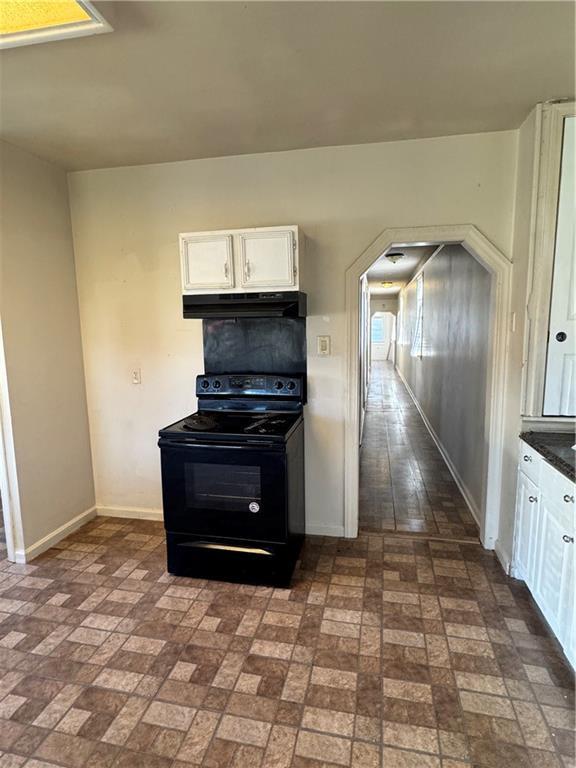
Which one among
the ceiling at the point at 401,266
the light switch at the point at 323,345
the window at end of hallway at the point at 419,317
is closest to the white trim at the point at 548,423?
the light switch at the point at 323,345

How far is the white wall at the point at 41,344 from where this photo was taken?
257 centimetres

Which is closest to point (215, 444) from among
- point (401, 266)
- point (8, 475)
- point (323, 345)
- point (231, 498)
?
point (231, 498)

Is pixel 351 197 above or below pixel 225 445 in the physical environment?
above

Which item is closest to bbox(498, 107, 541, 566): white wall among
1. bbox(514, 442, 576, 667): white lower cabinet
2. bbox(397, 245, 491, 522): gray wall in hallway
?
bbox(514, 442, 576, 667): white lower cabinet

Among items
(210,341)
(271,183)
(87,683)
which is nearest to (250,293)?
(210,341)

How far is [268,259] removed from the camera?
2420 millimetres

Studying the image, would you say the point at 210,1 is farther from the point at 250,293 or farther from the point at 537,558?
the point at 537,558

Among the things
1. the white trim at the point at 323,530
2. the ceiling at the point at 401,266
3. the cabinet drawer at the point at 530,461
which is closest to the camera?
the cabinet drawer at the point at 530,461

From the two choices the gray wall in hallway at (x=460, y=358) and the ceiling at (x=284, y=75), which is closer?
the ceiling at (x=284, y=75)

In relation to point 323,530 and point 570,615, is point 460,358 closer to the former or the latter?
point 323,530

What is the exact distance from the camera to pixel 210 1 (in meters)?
1.40

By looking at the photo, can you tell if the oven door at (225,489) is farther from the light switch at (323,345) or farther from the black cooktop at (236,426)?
the light switch at (323,345)

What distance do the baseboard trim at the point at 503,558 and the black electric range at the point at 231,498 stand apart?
1.24 m

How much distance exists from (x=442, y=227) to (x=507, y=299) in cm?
59
